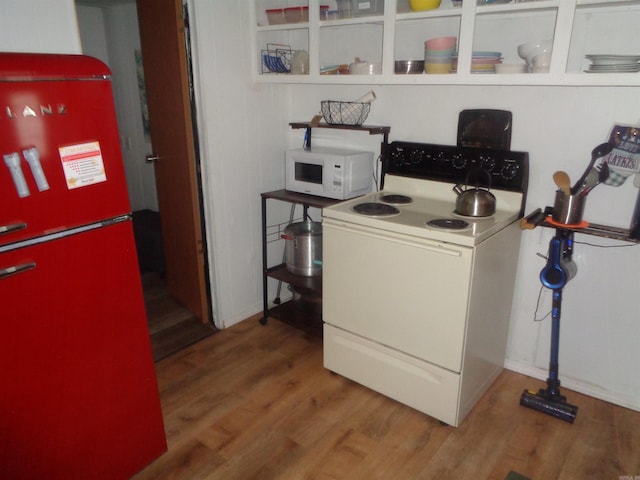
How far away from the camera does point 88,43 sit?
4.00m

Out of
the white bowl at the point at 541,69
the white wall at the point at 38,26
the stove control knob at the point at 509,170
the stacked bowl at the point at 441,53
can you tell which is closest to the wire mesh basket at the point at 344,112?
the stacked bowl at the point at 441,53

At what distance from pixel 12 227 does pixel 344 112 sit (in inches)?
73.5

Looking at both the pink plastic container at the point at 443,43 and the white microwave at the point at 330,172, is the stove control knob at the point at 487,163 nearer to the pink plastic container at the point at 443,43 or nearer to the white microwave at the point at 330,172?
the pink plastic container at the point at 443,43

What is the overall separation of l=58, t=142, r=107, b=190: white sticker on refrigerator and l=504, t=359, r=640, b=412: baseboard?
2256 millimetres

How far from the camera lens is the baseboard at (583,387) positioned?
224cm

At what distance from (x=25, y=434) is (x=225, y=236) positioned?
1594mm

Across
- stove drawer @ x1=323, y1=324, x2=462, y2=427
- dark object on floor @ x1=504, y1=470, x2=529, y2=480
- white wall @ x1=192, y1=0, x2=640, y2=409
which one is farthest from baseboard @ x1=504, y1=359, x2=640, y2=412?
dark object on floor @ x1=504, y1=470, x2=529, y2=480

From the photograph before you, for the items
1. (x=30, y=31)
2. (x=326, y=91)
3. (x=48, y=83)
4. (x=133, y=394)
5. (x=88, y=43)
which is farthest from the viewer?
(x=88, y=43)

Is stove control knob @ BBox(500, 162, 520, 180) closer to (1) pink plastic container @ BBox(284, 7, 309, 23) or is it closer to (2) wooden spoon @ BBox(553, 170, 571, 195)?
(2) wooden spoon @ BBox(553, 170, 571, 195)

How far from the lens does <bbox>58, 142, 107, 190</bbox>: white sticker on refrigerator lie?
1.43m

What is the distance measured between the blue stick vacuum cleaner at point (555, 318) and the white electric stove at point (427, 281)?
197mm

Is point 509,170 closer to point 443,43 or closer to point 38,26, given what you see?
point 443,43

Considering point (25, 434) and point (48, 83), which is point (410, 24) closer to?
point (48, 83)

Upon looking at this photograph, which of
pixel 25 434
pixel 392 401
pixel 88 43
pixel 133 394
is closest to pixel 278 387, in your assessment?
pixel 392 401
